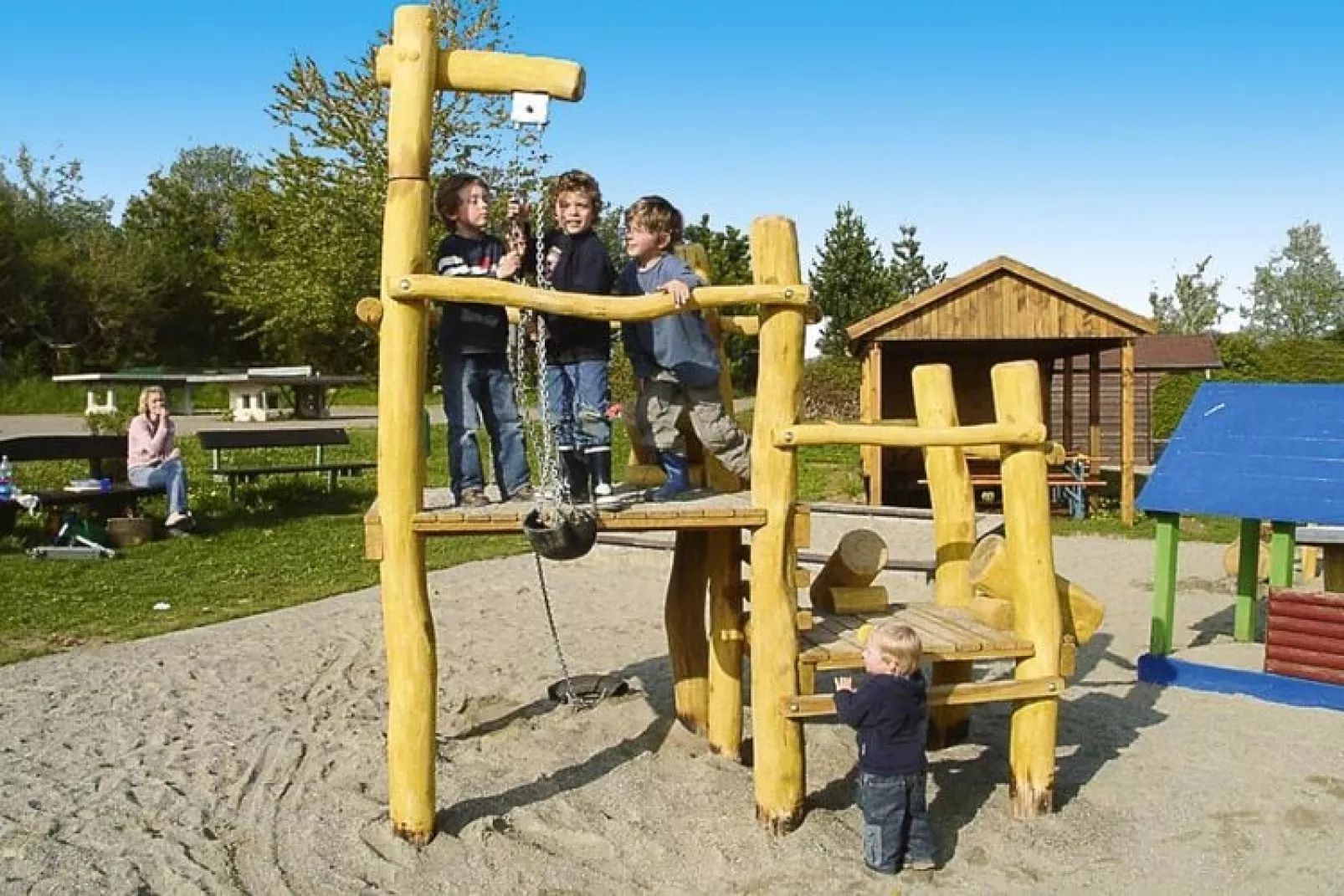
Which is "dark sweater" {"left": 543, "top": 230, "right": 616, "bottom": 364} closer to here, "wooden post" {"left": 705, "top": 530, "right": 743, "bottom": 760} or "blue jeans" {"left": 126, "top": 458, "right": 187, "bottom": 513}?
"wooden post" {"left": 705, "top": 530, "right": 743, "bottom": 760}

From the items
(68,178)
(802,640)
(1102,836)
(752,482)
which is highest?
(68,178)

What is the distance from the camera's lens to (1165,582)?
7871mm

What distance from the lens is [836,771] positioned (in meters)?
5.84

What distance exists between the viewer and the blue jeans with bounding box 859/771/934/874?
4.69 m

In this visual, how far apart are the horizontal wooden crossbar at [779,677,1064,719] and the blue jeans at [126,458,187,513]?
32.5 feet

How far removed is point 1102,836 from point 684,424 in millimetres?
2463

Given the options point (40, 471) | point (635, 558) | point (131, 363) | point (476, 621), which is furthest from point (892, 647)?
point (131, 363)

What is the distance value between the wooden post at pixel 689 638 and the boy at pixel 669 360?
0.69 meters

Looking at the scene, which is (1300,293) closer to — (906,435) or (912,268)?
(912,268)

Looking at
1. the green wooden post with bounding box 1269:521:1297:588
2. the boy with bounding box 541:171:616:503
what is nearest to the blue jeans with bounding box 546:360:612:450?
the boy with bounding box 541:171:616:503

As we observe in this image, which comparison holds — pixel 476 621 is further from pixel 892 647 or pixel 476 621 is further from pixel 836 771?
pixel 892 647

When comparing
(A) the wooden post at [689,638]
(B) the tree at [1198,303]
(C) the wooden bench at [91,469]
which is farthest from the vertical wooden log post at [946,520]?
(B) the tree at [1198,303]

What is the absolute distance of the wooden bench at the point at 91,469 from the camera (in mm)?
12391

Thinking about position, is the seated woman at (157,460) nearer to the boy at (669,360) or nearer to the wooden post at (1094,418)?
the boy at (669,360)
